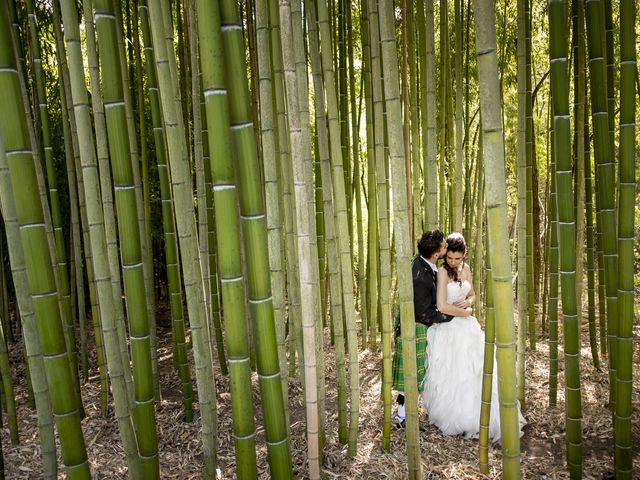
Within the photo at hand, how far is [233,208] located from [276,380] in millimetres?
416

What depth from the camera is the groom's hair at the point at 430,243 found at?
2.58 m

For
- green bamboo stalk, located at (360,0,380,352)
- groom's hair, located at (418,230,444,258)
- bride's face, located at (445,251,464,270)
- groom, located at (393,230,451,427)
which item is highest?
green bamboo stalk, located at (360,0,380,352)

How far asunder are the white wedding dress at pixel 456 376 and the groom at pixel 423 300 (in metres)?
0.06

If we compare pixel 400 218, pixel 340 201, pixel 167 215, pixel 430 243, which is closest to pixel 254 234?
pixel 400 218

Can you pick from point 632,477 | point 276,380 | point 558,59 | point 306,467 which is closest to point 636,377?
point 632,477

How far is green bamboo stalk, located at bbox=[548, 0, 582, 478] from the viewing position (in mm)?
1552

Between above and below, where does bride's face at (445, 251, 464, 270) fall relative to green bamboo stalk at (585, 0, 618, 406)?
below

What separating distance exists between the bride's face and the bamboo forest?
0.01 metres

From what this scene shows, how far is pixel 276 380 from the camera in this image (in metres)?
1.19

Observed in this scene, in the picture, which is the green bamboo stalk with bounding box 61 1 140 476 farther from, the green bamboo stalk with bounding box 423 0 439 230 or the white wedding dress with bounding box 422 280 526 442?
the white wedding dress with bounding box 422 280 526 442

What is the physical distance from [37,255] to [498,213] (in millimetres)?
1068

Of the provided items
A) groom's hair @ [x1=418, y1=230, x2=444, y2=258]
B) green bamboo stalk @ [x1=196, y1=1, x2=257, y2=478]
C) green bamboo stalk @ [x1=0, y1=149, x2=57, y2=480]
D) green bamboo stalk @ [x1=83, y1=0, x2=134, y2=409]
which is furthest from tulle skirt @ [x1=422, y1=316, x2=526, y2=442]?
green bamboo stalk @ [x1=0, y1=149, x2=57, y2=480]

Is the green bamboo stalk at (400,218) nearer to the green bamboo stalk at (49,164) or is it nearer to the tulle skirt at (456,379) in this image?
the tulle skirt at (456,379)

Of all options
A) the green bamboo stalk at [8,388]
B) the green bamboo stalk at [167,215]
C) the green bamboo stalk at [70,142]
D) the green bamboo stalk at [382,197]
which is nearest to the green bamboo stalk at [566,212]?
the green bamboo stalk at [382,197]
